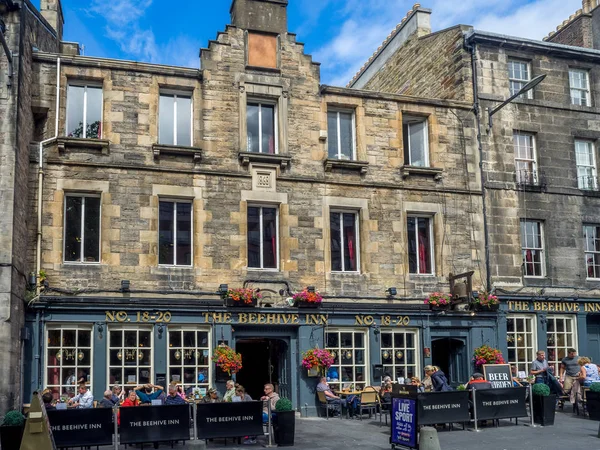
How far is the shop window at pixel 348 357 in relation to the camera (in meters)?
21.4

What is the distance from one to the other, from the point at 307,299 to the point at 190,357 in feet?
11.1

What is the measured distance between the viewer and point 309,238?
21797 millimetres

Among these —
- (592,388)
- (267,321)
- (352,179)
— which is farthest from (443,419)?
(352,179)

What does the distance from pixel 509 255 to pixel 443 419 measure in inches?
326

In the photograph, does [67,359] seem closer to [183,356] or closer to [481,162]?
[183,356]

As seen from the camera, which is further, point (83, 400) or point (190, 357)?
point (190, 357)

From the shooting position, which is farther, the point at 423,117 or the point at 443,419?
the point at 423,117

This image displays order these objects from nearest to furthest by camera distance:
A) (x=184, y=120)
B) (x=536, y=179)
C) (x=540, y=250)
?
(x=184, y=120) → (x=540, y=250) → (x=536, y=179)

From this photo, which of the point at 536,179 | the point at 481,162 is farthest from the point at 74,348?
the point at 536,179

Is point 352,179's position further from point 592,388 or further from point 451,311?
point 592,388

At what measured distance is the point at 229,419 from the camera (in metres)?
15.5

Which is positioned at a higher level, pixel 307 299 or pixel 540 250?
pixel 540 250

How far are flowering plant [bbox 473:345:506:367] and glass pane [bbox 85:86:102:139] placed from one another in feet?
39.1

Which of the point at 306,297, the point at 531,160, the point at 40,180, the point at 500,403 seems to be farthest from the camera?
the point at 531,160
